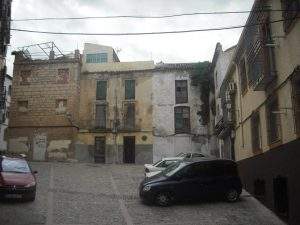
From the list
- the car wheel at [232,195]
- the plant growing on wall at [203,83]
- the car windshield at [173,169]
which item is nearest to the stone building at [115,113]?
the plant growing on wall at [203,83]

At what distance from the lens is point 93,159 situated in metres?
40.4

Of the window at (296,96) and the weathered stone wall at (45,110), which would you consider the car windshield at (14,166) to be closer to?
the window at (296,96)

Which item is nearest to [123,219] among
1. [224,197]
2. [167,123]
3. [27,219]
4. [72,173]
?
[27,219]

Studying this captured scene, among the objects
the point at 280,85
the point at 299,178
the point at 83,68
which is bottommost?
the point at 299,178

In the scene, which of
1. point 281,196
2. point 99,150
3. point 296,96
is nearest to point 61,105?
point 99,150

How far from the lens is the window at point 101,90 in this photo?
4188cm

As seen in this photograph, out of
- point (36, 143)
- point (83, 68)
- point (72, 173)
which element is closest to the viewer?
point (72, 173)

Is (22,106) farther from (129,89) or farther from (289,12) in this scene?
(289,12)

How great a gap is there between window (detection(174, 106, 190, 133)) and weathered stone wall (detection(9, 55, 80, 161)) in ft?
32.2

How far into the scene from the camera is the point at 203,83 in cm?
4022

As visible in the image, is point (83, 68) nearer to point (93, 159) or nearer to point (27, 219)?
point (93, 159)

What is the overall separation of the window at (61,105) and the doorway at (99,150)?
14.0 feet

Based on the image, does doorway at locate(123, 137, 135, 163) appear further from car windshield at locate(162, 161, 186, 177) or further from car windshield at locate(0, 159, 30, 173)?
car windshield at locate(162, 161, 186, 177)

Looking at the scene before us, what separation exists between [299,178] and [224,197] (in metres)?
5.68
